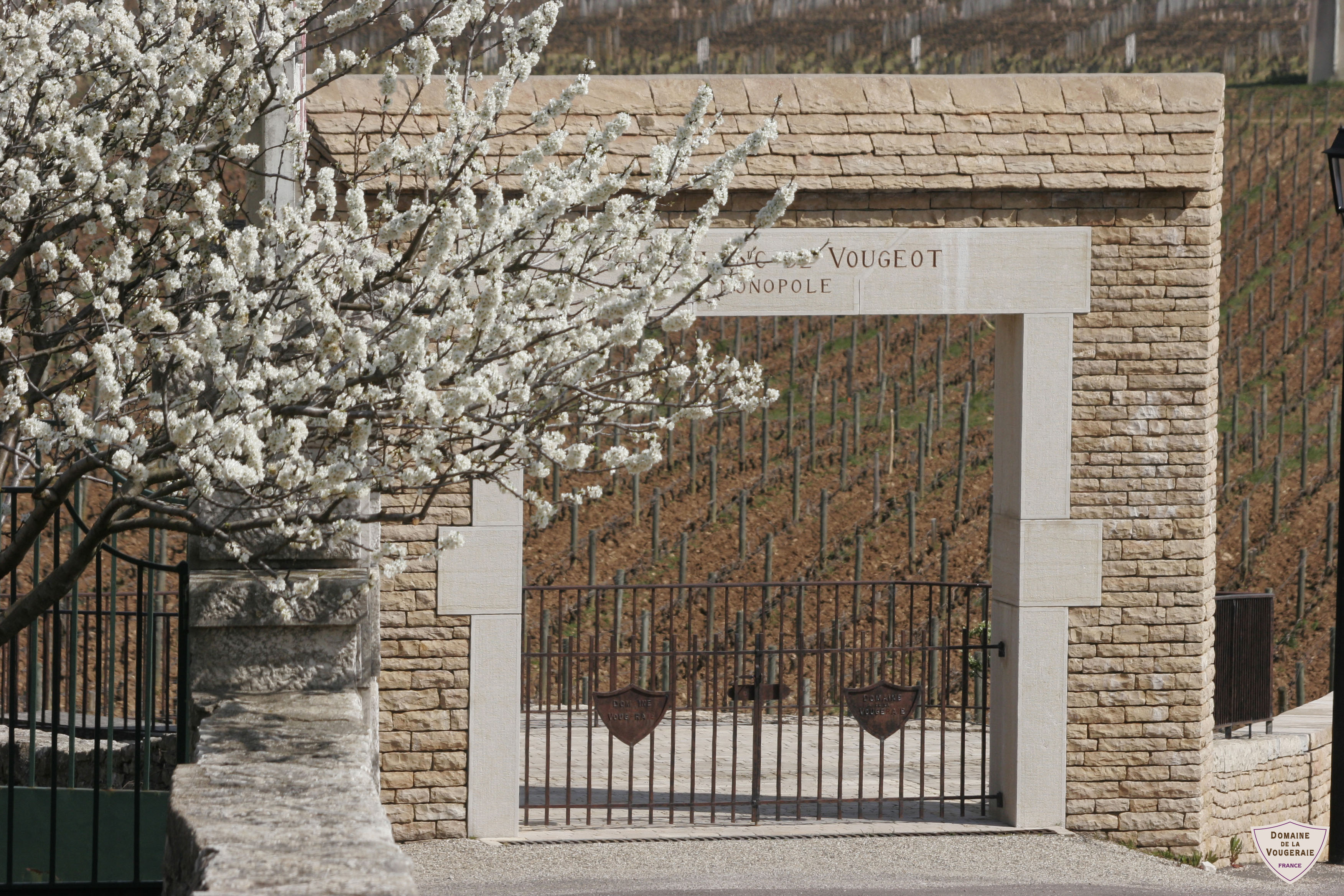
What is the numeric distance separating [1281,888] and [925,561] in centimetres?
1258

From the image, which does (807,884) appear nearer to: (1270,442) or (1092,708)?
(1092,708)

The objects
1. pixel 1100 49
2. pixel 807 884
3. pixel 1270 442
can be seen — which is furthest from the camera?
pixel 1100 49

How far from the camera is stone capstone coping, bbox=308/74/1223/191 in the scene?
8.25 m

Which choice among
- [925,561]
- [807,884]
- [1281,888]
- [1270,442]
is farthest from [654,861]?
[1270,442]

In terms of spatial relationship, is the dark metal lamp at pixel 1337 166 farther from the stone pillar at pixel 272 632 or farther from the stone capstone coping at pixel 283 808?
the stone capstone coping at pixel 283 808

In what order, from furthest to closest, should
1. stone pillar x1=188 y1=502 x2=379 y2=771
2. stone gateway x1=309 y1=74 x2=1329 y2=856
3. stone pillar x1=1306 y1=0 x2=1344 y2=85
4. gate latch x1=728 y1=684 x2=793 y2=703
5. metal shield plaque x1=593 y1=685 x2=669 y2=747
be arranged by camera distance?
1. stone pillar x1=1306 y1=0 x2=1344 y2=85
2. metal shield plaque x1=593 y1=685 x2=669 y2=747
3. gate latch x1=728 y1=684 x2=793 y2=703
4. stone gateway x1=309 y1=74 x2=1329 y2=856
5. stone pillar x1=188 y1=502 x2=379 y2=771

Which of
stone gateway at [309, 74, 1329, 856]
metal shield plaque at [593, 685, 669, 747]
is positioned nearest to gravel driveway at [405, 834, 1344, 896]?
stone gateway at [309, 74, 1329, 856]

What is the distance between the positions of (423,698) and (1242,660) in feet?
17.7

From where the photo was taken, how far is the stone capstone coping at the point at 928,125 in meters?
8.25

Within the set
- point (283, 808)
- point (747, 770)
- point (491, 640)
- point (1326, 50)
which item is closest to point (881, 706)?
point (491, 640)

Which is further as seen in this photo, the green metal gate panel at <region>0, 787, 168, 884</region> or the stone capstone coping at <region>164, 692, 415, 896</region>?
the green metal gate panel at <region>0, 787, 168, 884</region>

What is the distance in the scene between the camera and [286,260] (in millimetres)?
4742

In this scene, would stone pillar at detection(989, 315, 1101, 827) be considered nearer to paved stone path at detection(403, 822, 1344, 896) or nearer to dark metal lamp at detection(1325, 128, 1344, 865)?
paved stone path at detection(403, 822, 1344, 896)

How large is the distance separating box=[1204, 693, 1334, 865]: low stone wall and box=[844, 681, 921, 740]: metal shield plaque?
1699mm
